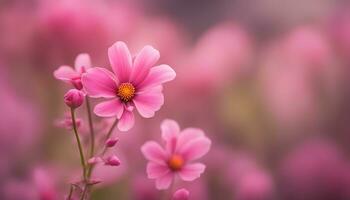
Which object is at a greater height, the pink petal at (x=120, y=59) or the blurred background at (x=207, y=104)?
the blurred background at (x=207, y=104)

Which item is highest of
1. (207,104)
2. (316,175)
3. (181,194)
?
(207,104)

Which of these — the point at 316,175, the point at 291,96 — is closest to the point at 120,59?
the point at 316,175

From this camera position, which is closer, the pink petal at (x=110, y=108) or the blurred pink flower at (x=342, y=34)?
the pink petal at (x=110, y=108)

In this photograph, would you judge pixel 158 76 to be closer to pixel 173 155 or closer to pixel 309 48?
pixel 173 155

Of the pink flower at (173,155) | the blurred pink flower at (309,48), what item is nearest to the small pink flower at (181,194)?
the pink flower at (173,155)

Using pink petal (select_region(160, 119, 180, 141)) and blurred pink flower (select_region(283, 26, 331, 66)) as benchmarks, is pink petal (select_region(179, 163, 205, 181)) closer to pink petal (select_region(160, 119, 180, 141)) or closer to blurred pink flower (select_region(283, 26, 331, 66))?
pink petal (select_region(160, 119, 180, 141))

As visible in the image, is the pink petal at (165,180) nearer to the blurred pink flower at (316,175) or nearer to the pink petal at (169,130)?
the pink petal at (169,130)

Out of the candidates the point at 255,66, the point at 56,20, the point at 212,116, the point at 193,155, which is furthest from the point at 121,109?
the point at 255,66
